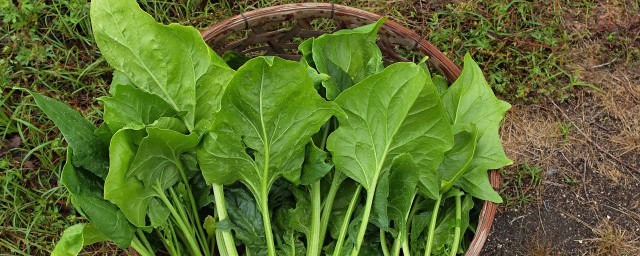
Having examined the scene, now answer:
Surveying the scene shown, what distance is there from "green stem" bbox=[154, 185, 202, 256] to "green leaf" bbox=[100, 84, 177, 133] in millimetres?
165

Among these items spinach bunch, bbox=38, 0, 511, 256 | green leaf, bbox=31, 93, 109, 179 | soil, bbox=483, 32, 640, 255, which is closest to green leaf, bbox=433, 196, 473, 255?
spinach bunch, bbox=38, 0, 511, 256

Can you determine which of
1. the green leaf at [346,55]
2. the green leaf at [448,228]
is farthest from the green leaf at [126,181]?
the green leaf at [448,228]

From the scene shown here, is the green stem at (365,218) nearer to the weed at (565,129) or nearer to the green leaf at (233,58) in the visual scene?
the green leaf at (233,58)

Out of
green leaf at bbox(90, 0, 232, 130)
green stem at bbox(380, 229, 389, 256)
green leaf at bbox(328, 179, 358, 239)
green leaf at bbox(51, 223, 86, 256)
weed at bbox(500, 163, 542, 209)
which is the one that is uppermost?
green leaf at bbox(90, 0, 232, 130)

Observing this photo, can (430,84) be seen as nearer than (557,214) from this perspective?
Yes

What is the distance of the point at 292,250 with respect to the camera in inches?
60.4

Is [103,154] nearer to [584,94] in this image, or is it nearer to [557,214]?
[557,214]

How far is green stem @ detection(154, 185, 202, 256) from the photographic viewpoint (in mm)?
1448

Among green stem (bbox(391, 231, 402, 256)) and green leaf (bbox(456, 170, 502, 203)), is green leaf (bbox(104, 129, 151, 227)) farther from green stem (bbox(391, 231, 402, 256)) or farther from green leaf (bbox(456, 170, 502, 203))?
green leaf (bbox(456, 170, 502, 203))

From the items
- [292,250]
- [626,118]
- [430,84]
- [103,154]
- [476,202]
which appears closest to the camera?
[430,84]

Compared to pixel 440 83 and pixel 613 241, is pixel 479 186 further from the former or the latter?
pixel 613 241

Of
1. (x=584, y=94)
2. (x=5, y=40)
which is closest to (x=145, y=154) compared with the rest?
(x=5, y=40)

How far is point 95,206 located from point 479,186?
83 cm

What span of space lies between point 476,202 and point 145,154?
0.82 meters
